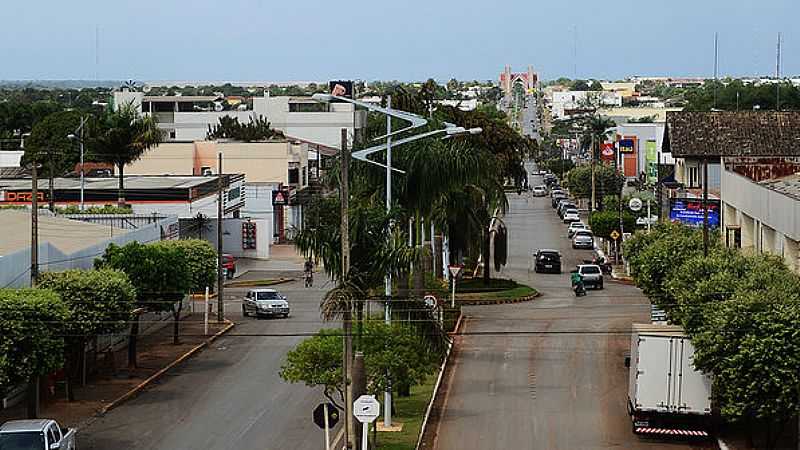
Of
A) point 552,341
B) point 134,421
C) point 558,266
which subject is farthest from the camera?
point 558,266

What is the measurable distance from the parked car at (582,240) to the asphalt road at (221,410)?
134 ft

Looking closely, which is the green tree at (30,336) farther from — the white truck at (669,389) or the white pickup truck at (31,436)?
the white truck at (669,389)

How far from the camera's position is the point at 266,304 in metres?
54.6

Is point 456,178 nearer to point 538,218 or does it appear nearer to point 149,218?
point 149,218

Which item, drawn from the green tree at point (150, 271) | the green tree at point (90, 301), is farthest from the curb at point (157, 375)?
the green tree at point (90, 301)

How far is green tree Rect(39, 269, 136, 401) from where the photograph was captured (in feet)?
116

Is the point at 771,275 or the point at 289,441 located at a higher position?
the point at 771,275

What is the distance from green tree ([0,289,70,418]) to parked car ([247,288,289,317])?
2261 cm

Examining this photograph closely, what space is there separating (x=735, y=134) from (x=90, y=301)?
150 ft

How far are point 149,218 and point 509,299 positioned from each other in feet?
52.9

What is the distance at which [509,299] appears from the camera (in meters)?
60.6

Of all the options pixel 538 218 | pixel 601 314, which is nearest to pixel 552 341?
pixel 601 314

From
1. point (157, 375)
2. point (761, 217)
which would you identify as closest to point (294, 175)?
point (761, 217)

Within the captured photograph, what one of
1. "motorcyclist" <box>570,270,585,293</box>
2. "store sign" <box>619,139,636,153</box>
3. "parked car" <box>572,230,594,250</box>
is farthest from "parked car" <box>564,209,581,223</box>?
"motorcyclist" <box>570,270,585,293</box>
